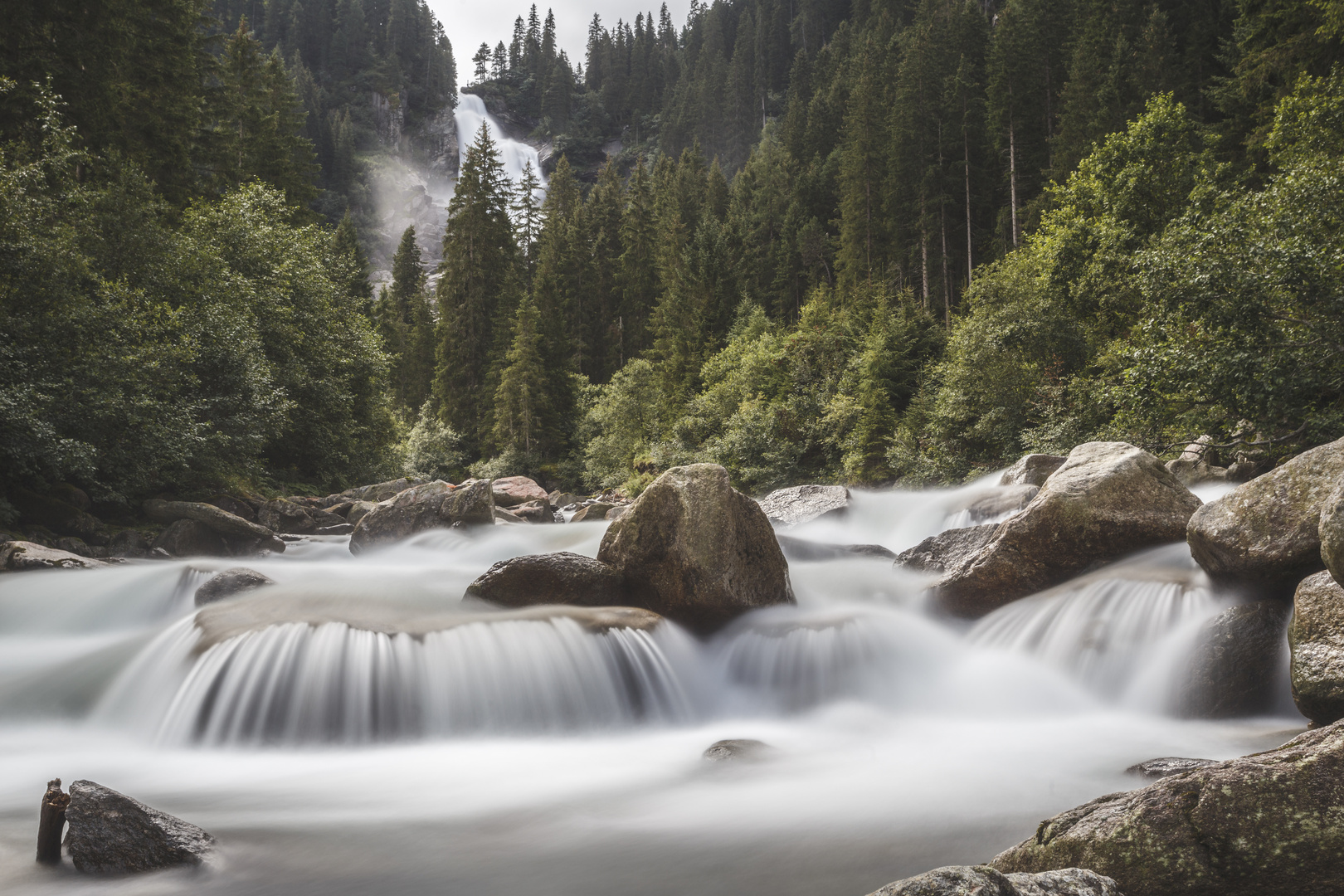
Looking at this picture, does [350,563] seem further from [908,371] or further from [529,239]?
[529,239]

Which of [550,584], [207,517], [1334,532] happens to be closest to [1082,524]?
[1334,532]

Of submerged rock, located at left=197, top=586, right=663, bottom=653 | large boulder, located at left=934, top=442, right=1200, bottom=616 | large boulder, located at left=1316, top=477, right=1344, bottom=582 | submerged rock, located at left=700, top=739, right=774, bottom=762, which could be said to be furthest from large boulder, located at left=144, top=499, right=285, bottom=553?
large boulder, located at left=1316, top=477, right=1344, bottom=582

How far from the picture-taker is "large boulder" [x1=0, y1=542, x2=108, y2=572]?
1267 centimetres

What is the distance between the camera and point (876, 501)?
2145 cm

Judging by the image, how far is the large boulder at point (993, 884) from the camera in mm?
2301

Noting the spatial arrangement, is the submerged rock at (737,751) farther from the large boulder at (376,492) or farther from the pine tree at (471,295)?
the pine tree at (471,295)

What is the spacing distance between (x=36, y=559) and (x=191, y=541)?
381 cm

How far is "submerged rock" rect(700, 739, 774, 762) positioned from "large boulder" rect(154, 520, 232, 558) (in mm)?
14119

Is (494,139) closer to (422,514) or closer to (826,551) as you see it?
(422,514)

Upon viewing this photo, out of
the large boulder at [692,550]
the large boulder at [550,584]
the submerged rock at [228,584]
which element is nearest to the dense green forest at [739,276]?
the submerged rock at [228,584]

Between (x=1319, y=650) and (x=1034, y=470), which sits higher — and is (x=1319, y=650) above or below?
below

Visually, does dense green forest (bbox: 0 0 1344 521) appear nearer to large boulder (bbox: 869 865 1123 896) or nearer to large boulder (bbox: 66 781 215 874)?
large boulder (bbox: 66 781 215 874)

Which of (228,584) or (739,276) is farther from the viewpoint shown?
(739,276)

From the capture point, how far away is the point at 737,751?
7297 mm
